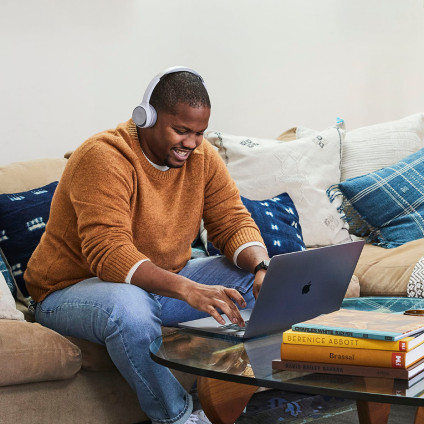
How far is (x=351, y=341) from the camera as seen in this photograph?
109 centimetres

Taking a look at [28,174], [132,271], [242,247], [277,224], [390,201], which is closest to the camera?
[132,271]

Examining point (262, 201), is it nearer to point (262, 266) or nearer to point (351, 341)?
point (262, 266)

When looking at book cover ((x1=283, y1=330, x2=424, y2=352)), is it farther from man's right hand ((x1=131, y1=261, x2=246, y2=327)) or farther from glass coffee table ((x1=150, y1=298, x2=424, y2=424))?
man's right hand ((x1=131, y1=261, x2=246, y2=327))

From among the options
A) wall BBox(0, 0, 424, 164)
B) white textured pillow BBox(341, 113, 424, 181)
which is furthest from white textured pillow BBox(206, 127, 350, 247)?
wall BBox(0, 0, 424, 164)

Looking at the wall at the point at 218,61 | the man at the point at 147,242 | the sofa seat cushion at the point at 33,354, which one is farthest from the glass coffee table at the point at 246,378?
the wall at the point at 218,61

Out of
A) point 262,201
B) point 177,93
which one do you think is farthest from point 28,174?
point 262,201

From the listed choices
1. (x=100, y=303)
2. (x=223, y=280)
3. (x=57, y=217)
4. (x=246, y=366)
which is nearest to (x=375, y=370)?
(x=246, y=366)

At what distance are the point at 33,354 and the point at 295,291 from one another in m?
0.63

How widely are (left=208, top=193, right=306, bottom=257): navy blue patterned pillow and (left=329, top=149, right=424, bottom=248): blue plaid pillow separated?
0.98 feet

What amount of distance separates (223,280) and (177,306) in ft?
0.58

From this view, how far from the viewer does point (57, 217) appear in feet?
5.88

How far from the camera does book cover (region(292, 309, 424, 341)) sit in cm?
108

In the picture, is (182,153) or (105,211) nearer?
(105,211)

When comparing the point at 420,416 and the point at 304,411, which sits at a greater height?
the point at 420,416
